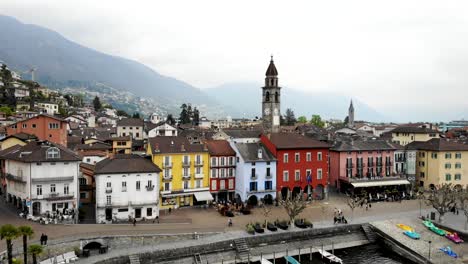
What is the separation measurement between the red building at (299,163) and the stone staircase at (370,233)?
1475cm

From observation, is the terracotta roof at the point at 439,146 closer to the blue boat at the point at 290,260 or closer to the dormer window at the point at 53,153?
the blue boat at the point at 290,260

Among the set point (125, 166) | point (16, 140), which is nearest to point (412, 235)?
point (125, 166)

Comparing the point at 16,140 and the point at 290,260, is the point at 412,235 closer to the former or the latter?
the point at 290,260

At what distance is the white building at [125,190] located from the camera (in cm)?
5166

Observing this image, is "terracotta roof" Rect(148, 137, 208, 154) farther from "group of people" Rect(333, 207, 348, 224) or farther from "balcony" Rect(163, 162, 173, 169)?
"group of people" Rect(333, 207, 348, 224)

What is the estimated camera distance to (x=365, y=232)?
52875mm

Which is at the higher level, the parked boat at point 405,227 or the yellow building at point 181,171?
the yellow building at point 181,171

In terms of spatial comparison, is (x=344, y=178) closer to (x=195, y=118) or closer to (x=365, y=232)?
(x=365, y=232)

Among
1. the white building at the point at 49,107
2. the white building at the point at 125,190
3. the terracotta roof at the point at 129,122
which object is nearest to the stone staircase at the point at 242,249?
the white building at the point at 125,190

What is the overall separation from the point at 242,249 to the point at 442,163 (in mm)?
51188

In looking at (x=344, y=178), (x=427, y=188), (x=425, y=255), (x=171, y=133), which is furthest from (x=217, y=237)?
(x=171, y=133)

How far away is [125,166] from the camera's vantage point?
53562mm

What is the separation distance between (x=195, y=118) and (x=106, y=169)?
12208 centimetres

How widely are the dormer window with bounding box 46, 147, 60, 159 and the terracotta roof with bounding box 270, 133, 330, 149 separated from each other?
32440 millimetres
